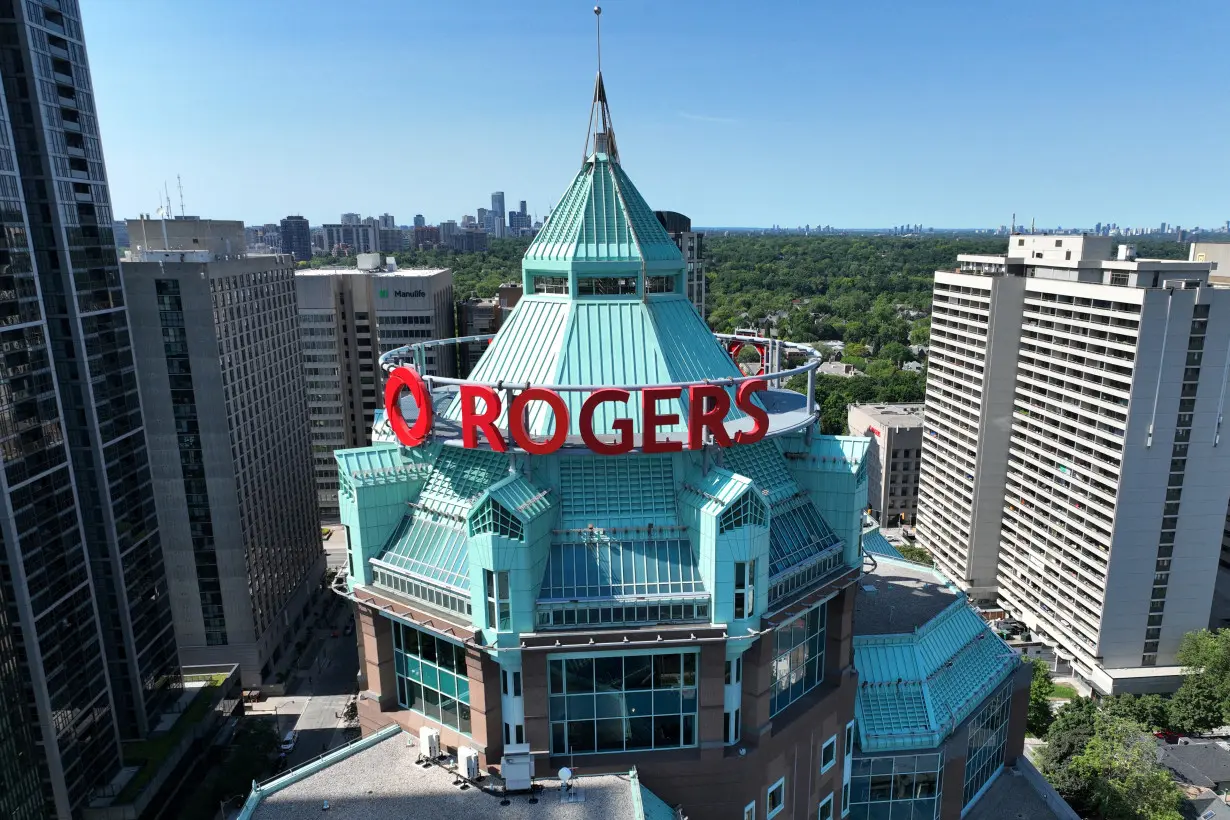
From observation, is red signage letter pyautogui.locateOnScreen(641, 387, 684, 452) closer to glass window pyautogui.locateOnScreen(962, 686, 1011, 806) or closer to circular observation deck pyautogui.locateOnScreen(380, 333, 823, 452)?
circular observation deck pyautogui.locateOnScreen(380, 333, 823, 452)

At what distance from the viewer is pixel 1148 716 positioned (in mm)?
97750

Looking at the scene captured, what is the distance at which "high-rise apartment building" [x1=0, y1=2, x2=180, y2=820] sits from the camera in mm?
70562

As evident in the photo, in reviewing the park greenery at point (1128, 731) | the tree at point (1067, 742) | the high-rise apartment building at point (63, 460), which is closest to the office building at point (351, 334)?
the high-rise apartment building at point (63, 460)

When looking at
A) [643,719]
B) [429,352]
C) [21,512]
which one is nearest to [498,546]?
[643,719]

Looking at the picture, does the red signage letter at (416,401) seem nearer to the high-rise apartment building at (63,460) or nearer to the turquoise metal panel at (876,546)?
the high-rise apartment building at (63,460)

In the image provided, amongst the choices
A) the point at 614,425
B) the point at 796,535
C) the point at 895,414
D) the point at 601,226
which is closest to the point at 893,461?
the point at 895,414

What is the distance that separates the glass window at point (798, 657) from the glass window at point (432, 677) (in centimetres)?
2070

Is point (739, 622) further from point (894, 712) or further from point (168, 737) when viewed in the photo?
point (168, 737)

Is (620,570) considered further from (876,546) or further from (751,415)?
(876,546)

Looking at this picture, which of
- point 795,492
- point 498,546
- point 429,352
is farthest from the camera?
point 429,352

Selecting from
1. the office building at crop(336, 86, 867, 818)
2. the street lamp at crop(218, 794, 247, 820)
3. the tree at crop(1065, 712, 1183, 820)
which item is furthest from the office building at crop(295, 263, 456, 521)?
the tree at crop(1065, 712, 1183, 820)

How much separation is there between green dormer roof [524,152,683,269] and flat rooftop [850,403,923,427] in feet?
400

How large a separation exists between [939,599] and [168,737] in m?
86.9

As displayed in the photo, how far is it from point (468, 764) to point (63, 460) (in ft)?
194
